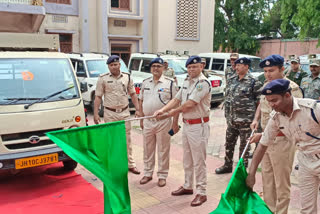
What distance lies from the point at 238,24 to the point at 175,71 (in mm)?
16107

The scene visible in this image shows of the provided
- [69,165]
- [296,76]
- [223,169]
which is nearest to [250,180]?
[223,169]

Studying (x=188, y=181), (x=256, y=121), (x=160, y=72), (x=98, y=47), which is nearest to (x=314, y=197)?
(x=256, y=121)

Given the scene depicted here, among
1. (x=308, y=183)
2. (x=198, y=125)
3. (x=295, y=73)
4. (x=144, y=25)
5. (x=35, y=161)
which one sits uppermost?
(x=144, y=25)

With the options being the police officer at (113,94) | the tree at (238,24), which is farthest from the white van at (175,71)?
the tree at (238,24)

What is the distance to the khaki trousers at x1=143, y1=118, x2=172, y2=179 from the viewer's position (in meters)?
4.93

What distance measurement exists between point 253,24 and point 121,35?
13253mm

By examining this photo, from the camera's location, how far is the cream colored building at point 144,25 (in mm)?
16531

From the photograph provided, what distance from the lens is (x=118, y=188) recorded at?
3.35m

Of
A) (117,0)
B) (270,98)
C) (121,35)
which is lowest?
(270,98)

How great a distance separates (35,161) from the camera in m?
4.54

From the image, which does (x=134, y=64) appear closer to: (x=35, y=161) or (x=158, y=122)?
(x=158, y=122)

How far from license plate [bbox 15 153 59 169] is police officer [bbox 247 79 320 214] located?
2.99 metres

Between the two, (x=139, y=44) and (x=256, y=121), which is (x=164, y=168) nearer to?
(x=256, y=121)

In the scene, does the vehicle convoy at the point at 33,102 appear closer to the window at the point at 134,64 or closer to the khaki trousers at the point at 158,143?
the khaki trousers at the point at 158,143
